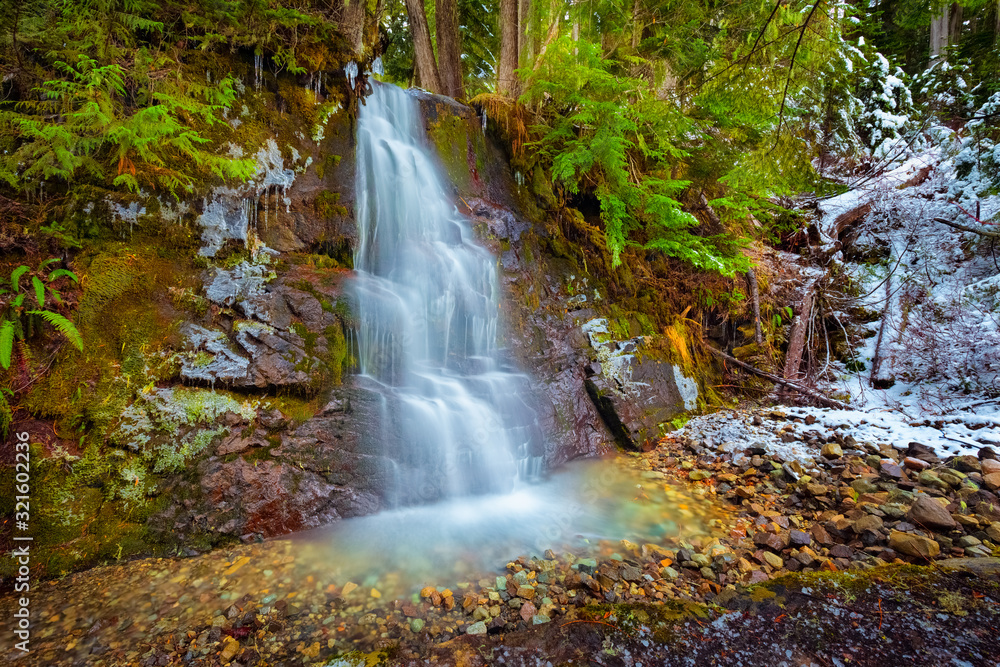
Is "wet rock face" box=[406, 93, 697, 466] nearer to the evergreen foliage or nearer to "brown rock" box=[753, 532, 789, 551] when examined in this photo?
"brown rock" box=[753, 532, 789, 551]

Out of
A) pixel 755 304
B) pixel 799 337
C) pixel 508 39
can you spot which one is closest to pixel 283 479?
pixel 755 304

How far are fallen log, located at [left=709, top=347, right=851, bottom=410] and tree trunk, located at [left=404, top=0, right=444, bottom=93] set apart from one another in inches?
319

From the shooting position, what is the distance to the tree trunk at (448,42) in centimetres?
938

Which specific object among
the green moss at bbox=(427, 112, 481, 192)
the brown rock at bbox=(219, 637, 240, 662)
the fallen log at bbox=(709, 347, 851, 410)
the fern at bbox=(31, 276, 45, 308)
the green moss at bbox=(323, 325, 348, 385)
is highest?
the green moss at bbox=(427, 112, 481, 192)

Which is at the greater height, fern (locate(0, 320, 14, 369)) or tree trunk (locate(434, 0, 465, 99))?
tree trunk (locate(434, 0, 465, 99))

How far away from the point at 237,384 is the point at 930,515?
19.4ft

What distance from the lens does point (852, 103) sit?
909 cm

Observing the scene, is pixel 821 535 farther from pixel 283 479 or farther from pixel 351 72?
pixel 351 72

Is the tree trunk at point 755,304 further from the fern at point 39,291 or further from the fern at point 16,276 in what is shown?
the fern at point 16,276

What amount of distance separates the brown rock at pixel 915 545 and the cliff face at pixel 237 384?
2921 mm

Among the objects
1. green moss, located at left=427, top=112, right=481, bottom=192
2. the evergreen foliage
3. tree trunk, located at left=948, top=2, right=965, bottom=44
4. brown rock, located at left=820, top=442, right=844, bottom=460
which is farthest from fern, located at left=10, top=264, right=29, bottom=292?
tree trunk, located at left=948, top=2, right=965, bottom=44

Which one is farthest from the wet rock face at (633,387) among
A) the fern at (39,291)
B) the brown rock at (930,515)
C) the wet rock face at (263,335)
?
the fern at (39,291)

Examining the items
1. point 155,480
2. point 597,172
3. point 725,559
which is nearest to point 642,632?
point 725,559

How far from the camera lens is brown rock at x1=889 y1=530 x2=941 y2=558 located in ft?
10.0
